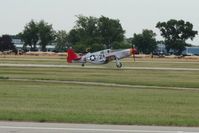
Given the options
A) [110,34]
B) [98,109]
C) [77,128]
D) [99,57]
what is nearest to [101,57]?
[99,57]

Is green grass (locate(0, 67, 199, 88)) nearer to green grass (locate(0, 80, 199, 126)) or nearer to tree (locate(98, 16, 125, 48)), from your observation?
green grass (locate(0, 80, 199, 126))

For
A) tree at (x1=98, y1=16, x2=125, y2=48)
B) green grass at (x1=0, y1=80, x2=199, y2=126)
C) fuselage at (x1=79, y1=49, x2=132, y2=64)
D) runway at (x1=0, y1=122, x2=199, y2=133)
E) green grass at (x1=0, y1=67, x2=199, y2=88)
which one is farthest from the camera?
tree at (x1=98, y1=16, x2=125, y2=48)

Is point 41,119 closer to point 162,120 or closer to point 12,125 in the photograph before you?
point 12,125

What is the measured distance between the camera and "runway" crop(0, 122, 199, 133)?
13429 millimetres

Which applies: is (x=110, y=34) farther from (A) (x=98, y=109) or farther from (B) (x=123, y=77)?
(A) (x=98, y=109)

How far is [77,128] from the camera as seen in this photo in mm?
13836

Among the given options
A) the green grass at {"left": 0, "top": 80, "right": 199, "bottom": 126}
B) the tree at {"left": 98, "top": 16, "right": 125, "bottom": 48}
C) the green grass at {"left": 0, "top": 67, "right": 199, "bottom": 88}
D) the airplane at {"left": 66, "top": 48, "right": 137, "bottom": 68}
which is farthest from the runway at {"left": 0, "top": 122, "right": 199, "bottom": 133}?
the tree at {"left": 98, "top": 16, "right": 125, "bottom": 48}

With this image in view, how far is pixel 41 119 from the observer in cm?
1523

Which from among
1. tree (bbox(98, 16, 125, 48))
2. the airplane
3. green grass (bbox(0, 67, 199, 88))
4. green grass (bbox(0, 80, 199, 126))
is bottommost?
green grass (bbox(0, 67, 199, 88))

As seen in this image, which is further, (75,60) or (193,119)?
(75,60)

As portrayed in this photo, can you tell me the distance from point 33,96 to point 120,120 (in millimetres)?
8258

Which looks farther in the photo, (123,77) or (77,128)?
(123,77)

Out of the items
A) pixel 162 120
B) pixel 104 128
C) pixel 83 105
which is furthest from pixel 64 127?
pixel 83 105

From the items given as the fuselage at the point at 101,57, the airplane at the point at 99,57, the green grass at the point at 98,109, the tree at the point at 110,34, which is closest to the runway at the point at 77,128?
the green grass at the point at 98,109
